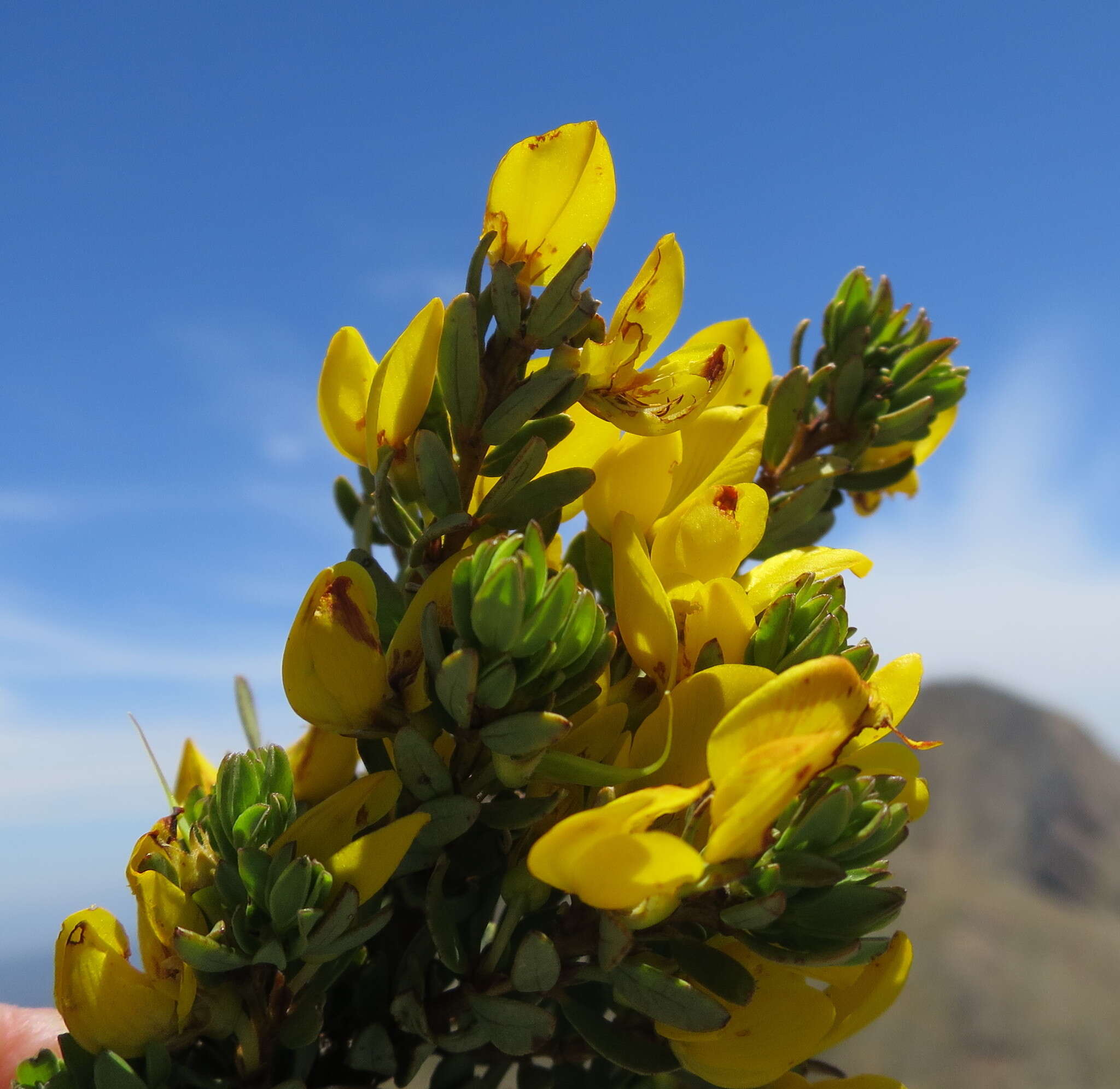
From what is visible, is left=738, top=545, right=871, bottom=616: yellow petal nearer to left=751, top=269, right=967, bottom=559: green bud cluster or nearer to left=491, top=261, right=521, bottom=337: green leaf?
left=751, top=269, right=967, bottom=559: green bud cluster

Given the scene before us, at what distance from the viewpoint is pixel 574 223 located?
1.99ft

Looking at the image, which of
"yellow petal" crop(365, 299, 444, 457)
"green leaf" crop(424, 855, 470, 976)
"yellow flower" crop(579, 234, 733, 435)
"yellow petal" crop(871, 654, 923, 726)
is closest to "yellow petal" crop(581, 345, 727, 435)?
"yellow flower" crop(579, 234, 733, 435)

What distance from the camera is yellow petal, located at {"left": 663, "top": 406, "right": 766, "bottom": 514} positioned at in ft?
2.21

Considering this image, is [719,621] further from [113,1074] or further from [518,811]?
[113,1074]

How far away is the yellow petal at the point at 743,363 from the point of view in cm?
77

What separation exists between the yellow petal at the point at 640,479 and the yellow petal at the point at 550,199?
0.43ft

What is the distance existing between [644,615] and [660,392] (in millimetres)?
160

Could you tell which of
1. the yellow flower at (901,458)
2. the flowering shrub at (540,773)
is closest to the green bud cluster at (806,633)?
the flowering shrub at (540,773)

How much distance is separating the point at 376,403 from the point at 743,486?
9.9 inches

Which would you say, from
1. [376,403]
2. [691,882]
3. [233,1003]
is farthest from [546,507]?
[233,1003]

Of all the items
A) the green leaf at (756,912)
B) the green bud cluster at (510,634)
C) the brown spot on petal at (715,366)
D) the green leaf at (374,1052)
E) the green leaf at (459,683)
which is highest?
the brown spot on petal at (715,366)

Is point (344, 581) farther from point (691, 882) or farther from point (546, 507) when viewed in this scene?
point (691, 882)

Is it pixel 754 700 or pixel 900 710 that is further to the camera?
pixel 900 710

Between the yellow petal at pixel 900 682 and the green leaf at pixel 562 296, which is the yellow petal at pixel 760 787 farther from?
the green leaf at pixel 562 296
